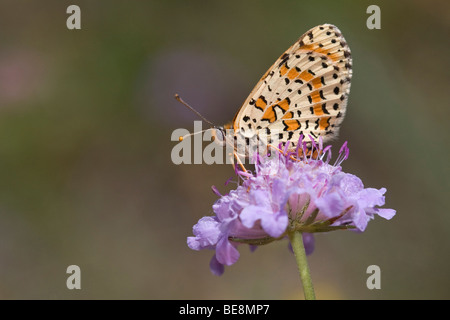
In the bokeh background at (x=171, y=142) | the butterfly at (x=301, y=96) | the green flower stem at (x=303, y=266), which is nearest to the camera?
the green flower stem at (x=303, y=266)

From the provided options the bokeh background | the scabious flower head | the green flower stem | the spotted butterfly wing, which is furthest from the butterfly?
the bokeh background

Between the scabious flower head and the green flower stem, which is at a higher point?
the scabious flower head

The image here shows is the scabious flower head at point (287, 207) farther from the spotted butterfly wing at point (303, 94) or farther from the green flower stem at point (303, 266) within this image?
the spotted butterfly wing at point (303, 94)

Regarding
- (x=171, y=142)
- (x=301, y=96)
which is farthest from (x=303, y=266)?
(x=171, y=142)

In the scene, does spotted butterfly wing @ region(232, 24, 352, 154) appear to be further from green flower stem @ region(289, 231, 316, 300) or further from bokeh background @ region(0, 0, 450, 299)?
bokeh background @ region(0, 0, 450, 299)

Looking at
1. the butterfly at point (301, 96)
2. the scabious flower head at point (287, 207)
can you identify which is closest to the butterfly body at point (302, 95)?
the butterfly at point (301, 96)

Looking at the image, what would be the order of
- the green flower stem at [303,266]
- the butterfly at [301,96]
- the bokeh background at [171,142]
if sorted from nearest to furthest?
the green flower stem at [303,266] < the butterfly at [301,96] < the bokeh background at [171,142]
